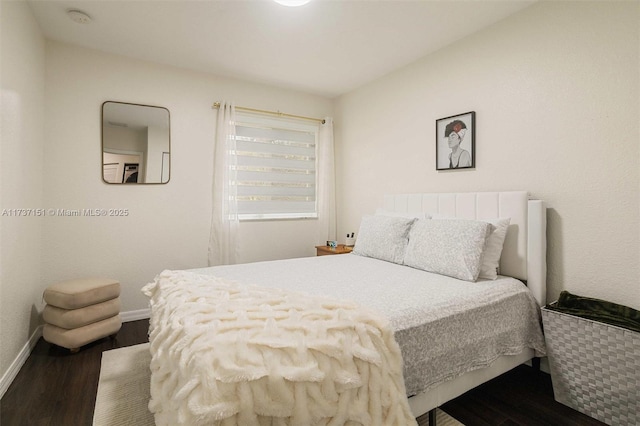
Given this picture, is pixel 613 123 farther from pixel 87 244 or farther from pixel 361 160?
pixel 87 244

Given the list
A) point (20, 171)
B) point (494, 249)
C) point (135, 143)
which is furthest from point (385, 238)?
point (20, 171)

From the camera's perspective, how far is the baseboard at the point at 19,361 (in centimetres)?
194

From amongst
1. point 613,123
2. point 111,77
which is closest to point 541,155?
point 613,123

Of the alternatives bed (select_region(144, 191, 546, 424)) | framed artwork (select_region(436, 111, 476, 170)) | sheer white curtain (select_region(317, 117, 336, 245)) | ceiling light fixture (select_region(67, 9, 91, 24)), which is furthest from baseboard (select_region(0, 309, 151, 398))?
framed artwork (select_region(436, 111, 476, 170))

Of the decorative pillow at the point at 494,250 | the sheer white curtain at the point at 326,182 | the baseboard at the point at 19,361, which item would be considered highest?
the sheer white curtain at the point at 326,182

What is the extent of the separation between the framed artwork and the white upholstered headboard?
1.01ft

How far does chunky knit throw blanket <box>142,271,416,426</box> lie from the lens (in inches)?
36.8

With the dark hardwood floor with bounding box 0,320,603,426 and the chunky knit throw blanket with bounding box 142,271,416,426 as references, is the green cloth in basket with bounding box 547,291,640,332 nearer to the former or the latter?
the dark hardwood floor with bounding box 0,320,603,426

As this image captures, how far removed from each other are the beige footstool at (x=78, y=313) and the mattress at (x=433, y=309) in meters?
0.99

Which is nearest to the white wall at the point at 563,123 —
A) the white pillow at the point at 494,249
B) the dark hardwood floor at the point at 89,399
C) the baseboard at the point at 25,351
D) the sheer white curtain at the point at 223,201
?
the white pillow at the point at 494,249

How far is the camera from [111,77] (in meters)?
3.09

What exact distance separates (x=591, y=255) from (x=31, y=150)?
4.06 metres

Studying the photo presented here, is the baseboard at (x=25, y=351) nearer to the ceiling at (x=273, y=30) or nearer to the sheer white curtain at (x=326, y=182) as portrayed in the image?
the sheer white curtain at (x=326, y=182)

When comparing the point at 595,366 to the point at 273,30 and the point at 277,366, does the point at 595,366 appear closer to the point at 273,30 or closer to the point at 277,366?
the point at 277,366
